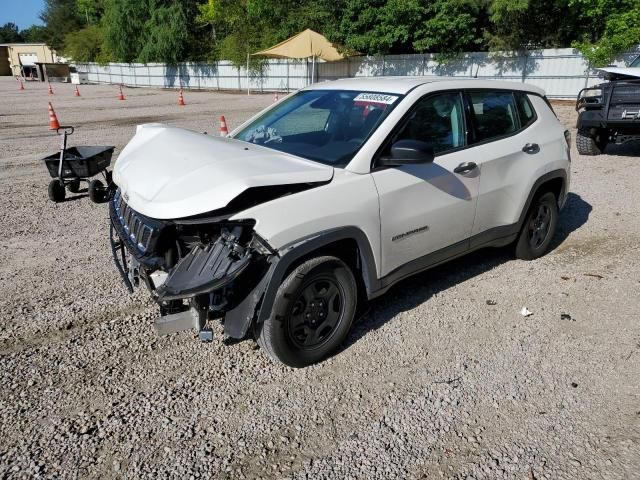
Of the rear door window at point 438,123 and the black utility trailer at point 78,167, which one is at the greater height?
the rear door window at point 438,123

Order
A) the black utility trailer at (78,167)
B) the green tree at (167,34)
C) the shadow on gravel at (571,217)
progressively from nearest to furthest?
1. the shadow on gravel at (571,217)
2. the black utility trailer at (78,167)
3. the green tree at (167,34)

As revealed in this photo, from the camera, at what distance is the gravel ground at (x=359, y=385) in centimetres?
253

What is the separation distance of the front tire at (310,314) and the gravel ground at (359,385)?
0.50 ft

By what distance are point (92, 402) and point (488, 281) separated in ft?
11.0

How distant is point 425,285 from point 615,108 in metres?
6.76

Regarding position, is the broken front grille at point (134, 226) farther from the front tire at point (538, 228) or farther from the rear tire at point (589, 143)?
the rear tire at point (589, 143)

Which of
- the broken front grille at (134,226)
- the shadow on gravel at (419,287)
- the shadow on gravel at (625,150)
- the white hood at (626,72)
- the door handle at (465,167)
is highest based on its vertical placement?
the white hood at (626,72)

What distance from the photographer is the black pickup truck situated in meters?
8.70

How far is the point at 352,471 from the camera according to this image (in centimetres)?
246

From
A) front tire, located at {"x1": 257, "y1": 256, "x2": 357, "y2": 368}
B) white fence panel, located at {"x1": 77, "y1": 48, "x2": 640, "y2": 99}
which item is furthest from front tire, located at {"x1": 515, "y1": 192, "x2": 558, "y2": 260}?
white fence panel, located at {"x1": 77, "y1": 48, "x2": 640, "y2": 99}

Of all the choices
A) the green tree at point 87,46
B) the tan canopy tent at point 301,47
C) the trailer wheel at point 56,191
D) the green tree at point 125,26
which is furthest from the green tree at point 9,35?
the trailer wheel at point 56,191

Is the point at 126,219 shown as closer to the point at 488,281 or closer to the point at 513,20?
the point at 488,281

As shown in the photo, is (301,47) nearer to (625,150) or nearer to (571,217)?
(625,150)

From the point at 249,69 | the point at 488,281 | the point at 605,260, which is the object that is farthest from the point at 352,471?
the point at 249,69
